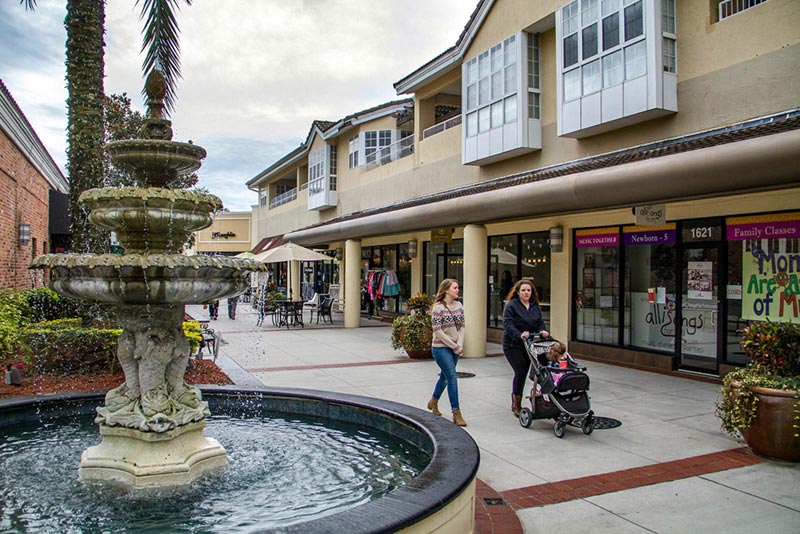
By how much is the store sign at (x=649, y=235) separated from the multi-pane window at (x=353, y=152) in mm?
15113

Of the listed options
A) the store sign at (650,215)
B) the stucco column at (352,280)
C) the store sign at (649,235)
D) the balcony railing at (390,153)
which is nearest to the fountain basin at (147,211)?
the store sign at (650,215)

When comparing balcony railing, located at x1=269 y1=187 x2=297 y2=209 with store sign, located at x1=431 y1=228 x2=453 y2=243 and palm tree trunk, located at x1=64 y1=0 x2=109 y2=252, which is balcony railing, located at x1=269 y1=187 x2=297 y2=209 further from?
palm tree trunk, located at x1=64 y1=0 x2=109 y2=252

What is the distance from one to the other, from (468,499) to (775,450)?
12.8 feet

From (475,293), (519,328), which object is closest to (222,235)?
(475,293)

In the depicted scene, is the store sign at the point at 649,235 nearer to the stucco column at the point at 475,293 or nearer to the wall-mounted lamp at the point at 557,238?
the wall-mounted lamp at the point at 557,238

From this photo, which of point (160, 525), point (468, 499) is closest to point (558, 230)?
point (468, 499)

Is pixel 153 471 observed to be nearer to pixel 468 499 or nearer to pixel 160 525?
pixel 160 525

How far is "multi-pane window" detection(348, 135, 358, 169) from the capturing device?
1025 inches

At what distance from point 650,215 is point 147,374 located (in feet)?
29.4

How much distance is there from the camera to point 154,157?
538 centimetres

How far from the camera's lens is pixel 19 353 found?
10758 mm

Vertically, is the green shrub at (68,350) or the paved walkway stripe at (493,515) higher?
→ the green shrub at (68,350)

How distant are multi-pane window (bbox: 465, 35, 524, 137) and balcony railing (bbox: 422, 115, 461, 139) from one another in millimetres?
2315

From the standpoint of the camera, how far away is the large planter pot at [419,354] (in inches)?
542
